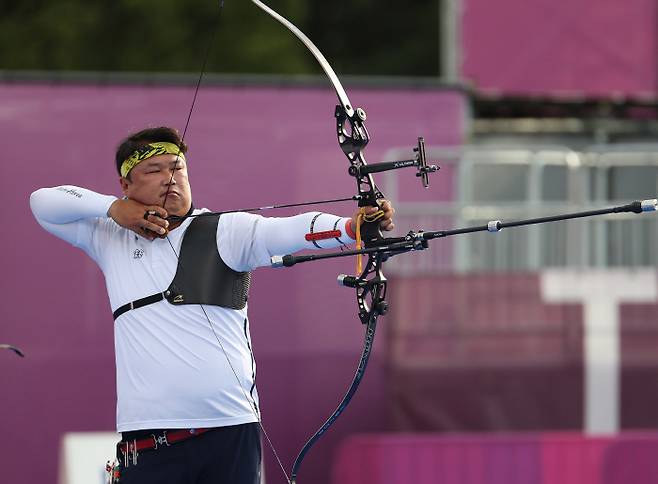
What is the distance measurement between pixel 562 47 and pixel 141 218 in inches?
236

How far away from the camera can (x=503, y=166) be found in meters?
6.95

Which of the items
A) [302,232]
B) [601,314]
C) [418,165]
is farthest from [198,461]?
[601,314]


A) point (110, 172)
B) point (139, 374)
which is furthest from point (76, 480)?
point (139, 374)

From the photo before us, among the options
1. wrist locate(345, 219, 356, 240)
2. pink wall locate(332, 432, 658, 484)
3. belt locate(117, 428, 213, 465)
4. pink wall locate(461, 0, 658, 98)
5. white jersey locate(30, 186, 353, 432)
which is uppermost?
pink wall locate(461, 0, 658, 98)

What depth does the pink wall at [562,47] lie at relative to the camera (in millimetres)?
9109

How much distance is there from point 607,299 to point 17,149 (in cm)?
280

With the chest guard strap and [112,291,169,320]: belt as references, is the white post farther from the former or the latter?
[112,291,169,320]: belt

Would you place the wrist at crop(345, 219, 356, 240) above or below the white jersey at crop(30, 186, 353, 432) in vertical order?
above

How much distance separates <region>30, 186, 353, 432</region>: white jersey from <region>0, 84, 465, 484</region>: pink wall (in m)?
3.10

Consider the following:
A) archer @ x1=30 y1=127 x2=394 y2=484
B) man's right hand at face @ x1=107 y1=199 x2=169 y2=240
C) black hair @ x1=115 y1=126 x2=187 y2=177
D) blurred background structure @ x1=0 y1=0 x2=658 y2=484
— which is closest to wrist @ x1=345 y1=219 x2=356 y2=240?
archer @ x1=30 y1=127 x2=394 y2=484

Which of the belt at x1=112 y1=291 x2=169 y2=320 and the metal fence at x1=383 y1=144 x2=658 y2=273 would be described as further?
the metal fence at x1=383 y1=144 x2=658 y2=273

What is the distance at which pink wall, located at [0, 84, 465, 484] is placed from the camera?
266 inches

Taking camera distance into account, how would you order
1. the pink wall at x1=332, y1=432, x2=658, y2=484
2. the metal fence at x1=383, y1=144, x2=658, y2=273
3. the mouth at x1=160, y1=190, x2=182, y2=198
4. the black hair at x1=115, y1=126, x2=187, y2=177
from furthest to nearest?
1. the metal fence at x1=383, y1=144, x2=658, y2=273
2. the pink wall at x1=332, y1=432, x2=658, y2=484
3. the black hair at x1=115, y1=126, x2=187, y2=177
4. the mouth at x1=160, y1=190, x2=182, y2=198

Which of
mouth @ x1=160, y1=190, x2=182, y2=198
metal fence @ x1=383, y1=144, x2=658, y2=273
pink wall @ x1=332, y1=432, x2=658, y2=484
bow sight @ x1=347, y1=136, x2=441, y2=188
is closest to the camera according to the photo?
bow sight @ x1=347, y1=136, x2=441, y2=188
